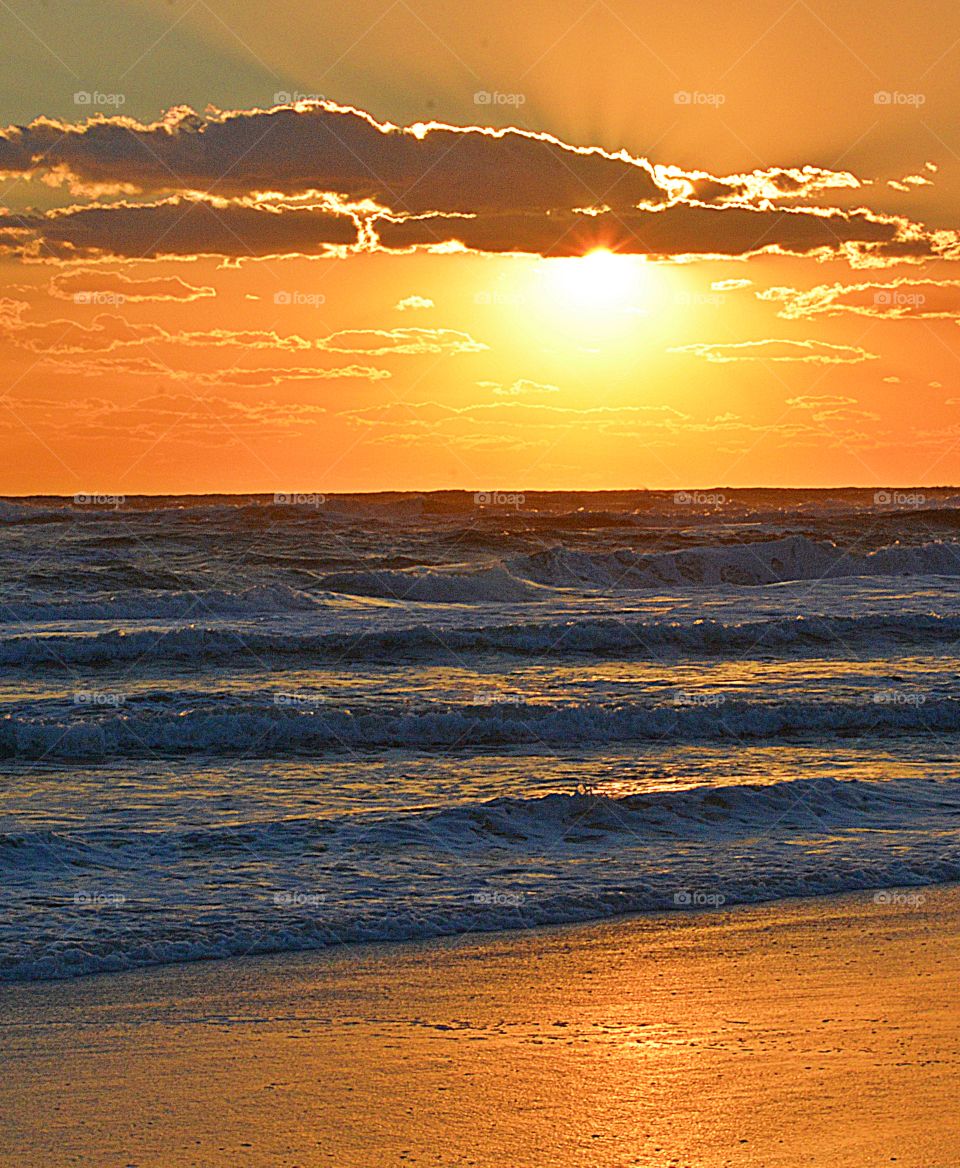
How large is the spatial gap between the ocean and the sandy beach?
707 millimetres

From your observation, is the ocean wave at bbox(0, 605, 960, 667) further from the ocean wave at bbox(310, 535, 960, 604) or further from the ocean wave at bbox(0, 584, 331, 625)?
the ocean wave at bbox(310, 535, 960, 604)

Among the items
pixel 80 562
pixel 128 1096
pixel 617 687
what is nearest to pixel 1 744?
pixel 617 687

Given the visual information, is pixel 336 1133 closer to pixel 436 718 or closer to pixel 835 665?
pixel 436 718

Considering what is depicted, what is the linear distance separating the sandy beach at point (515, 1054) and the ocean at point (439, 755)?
2.32ft

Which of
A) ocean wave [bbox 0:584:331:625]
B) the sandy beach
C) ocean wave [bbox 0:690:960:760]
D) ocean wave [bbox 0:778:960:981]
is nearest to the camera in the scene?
the sandy beach

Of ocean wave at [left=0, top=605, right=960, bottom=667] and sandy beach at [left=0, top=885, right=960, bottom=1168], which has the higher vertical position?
ocean wave at [left=0, top=605, right=960, bottom=667]

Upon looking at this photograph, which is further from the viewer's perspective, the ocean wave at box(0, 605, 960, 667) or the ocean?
the ocean wave at box(0, 605, 960, 667)

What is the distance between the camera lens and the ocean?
8500 millimetres

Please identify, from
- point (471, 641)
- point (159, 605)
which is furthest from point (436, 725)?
point (159, 605)

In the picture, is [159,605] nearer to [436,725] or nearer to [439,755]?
[436,725]

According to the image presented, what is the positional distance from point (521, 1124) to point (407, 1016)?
1490 millimetres

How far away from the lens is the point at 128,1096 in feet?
17.2

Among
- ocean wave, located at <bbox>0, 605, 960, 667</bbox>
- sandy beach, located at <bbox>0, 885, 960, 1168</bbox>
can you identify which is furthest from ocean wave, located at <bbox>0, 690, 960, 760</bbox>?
sandy beach, located at <bbox>0, 885, 960, 1168</bbox>

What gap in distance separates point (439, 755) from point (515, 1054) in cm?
820
